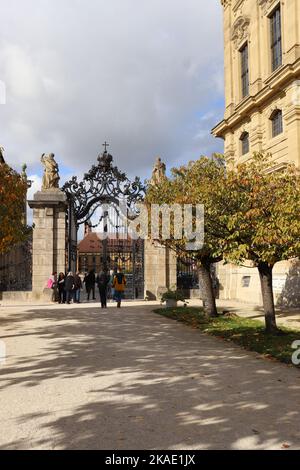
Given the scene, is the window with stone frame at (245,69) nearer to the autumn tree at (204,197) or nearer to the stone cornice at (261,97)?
the stone cornice at (261,97)

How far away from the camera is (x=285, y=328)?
11.3 meters

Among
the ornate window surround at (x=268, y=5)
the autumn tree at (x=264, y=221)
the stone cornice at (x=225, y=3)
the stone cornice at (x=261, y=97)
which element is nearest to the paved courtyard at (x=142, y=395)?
the autumn tree at (x=264, y=221)

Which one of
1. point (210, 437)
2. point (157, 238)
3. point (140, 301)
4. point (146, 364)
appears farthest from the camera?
point (140, 301)

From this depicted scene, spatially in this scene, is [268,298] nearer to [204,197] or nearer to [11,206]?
[204,197]

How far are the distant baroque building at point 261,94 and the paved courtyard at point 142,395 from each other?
30.5 feet

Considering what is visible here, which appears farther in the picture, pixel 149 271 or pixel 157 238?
pixel 149 271

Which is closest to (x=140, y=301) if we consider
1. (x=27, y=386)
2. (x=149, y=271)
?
(x=149, y=271)

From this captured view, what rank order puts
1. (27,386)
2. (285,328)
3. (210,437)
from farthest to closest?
1. (285,328)
2. (27,386)
3. (210,437)

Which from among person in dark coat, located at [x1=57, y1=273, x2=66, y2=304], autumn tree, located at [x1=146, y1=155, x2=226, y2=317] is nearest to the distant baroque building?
autumn tree, located at [x1=146, y1=155, x2=226, y2=317]

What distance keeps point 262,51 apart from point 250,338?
56.1 ft

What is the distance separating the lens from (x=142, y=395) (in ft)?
18.0

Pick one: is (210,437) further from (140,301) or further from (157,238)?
(140,301)

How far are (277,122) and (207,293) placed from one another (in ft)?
35.6

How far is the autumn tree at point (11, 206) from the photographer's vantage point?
1147cm
